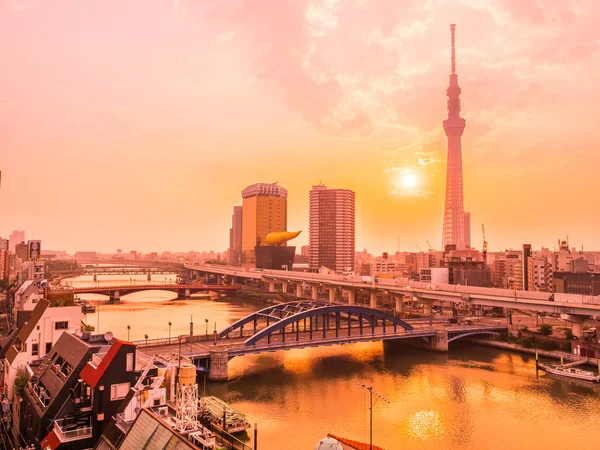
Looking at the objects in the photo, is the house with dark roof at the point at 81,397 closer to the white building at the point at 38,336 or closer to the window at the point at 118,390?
the window at the point at 118,390

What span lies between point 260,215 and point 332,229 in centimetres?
3451

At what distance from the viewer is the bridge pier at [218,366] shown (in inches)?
1428

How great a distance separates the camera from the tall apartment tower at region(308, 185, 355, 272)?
170125 millimetres

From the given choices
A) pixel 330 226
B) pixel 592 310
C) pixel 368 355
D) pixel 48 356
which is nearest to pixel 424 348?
pixel 368 355

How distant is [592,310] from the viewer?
47.8 metres

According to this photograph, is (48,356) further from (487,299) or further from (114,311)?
(114,311)

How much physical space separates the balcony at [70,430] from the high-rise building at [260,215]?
165 meters

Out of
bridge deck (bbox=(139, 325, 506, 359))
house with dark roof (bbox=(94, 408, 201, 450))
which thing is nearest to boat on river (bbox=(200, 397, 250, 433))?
bridge deck (bbox=(139, 325, 506, 359))

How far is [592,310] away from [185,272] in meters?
152

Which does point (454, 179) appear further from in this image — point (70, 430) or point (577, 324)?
point (70, 430)

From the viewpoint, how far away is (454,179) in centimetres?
18888

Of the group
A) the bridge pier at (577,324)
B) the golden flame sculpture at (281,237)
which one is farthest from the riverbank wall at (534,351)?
the golden flame sculpture at (281,237)

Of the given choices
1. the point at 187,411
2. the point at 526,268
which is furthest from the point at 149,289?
the point at 187,411

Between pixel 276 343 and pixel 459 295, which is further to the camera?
pixel 459 295
